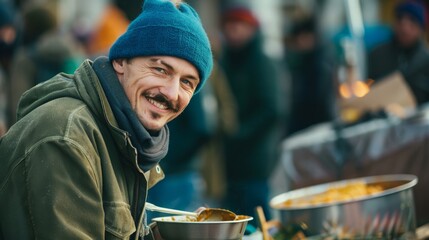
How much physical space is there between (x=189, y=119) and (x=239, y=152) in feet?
3.82

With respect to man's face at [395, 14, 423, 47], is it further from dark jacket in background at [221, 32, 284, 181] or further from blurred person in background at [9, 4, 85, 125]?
blurred person in background at [9, 4, 85, 125]

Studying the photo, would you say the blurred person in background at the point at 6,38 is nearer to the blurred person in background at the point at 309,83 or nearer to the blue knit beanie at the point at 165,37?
the blurred person in background at the point at 309,83

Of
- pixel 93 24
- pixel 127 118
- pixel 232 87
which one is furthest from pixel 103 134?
pixel 93 24

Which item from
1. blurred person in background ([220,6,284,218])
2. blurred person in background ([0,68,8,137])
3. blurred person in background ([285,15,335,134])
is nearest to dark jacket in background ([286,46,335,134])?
blurred person in background ([285,15,335,134])

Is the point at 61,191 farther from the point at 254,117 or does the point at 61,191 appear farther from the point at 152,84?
the point at 254,117

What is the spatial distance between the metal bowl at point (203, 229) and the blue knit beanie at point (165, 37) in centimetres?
54

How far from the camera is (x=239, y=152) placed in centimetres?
893

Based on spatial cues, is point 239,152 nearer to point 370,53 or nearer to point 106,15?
point 370,53

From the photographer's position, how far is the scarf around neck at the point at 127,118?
3359mm

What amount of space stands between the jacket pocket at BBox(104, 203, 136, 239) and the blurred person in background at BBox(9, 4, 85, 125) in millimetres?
4059

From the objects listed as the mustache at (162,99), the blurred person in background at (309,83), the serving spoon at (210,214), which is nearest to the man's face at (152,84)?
the mustache at (162,99)

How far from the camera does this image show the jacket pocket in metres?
3.29

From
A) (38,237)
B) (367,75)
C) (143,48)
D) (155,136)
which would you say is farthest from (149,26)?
(367,75)

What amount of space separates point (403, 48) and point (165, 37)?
5330 mm
